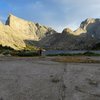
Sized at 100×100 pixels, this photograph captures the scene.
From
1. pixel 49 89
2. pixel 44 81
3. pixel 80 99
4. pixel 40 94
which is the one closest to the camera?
pixel 80 99

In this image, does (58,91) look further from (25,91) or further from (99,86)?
(99,86)

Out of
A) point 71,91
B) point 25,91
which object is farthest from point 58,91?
point 25,91

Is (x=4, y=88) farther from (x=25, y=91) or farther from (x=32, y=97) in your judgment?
(x=32, y=97)

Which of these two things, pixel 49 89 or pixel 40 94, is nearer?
pixel 40 94

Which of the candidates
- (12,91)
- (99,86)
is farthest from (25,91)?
(99,86)

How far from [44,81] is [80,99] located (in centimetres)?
347

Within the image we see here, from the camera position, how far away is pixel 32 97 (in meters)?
9.65

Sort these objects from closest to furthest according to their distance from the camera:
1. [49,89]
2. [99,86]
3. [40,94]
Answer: [40,94] < [49,89] < [99,86]

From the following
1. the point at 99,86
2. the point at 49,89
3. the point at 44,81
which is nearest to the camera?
the point at 49,89

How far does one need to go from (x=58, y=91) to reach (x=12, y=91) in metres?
1.65

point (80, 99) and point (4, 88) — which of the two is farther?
point (4, 88)

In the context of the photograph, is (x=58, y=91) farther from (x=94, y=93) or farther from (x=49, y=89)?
(x=94, y=93)

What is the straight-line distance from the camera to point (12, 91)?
1058cm

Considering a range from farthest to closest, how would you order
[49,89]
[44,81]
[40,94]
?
1. [44,81]
2. [49,89]
3. [40,94]
